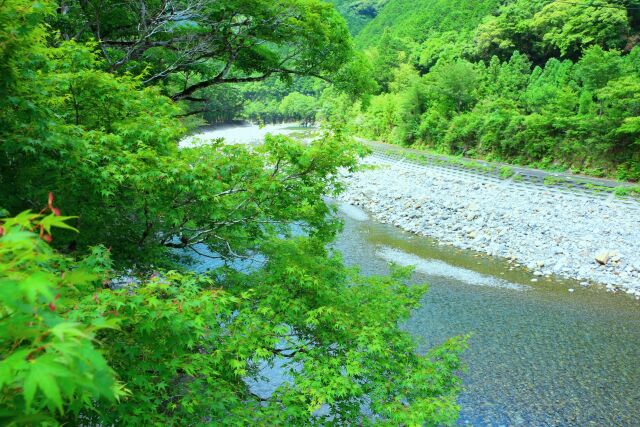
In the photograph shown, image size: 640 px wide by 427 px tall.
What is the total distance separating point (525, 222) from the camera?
55.7ft

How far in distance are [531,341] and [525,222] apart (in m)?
8.45

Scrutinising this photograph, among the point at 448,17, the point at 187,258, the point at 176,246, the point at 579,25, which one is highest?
the point at 448,17

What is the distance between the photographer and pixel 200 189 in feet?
16.4

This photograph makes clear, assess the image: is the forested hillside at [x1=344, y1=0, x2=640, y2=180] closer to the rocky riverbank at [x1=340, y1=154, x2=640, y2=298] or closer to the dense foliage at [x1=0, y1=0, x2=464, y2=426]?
the rocky riverbank at [x1=340, y1=154, x2=640, y2=298]

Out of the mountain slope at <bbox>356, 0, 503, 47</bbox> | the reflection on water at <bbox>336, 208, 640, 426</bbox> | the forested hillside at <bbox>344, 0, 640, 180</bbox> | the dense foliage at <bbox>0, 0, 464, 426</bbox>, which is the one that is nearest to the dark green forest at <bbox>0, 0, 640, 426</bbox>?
the dense foliage at <bbox>0, 0, 464, 426</bbox>

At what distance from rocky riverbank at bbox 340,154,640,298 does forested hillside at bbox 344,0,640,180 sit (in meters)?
3.94

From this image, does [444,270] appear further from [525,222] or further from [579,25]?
[579,25]

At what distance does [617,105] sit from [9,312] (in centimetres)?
2454

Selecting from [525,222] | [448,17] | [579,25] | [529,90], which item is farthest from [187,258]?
[448,17]

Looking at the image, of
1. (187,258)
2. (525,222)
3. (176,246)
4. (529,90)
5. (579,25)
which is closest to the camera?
(176,246)

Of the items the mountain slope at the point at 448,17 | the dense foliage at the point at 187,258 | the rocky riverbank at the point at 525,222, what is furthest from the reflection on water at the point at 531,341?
the mountain slope at the point at 448,17

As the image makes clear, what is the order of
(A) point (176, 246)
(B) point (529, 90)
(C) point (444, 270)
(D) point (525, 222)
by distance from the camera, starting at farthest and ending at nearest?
(B) point (529, 90), (D) point (525, 222), (C) point (444, 270), (A) point (176, 246)

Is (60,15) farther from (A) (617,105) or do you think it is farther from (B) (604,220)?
(A) (617,105)

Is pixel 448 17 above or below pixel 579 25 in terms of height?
above
